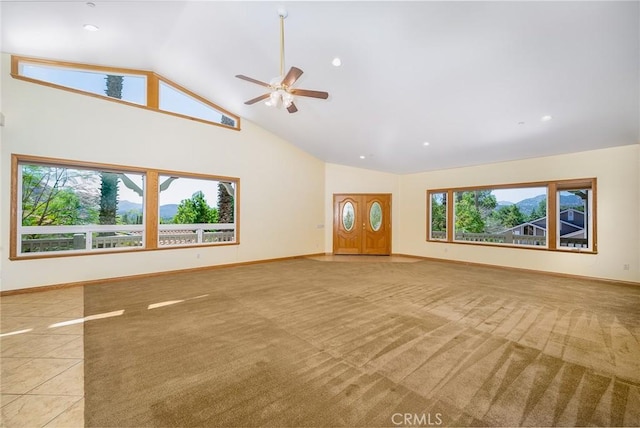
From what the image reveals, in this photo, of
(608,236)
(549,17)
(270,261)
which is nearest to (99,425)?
(549,17)

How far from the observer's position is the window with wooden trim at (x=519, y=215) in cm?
575

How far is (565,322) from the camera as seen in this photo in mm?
3213

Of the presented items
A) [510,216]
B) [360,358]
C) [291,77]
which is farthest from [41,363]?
[510,216]

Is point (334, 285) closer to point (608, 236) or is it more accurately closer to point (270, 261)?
point (270, 261)

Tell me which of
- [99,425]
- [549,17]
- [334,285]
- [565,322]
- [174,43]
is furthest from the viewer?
[334,285]

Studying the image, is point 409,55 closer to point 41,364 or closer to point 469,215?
point 41,364

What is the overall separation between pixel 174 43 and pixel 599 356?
689 cm

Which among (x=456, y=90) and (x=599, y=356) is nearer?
(x=599, y=356)

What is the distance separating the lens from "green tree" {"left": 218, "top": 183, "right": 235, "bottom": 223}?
6.75m

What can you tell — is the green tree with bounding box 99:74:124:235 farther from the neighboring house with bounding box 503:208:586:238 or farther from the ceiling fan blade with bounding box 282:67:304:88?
the neighboring house with bounding box 503:208:586:238

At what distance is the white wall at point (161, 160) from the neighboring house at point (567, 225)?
5.67 meters

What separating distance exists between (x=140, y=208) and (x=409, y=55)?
574cm

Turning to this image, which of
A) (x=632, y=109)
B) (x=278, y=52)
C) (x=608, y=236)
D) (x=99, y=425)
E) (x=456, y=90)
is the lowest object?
(x=99, y=425)

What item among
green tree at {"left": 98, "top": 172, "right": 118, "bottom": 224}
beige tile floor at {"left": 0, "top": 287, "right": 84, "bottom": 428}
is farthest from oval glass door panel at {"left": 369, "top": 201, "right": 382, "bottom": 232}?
beige tile floor at {"left": 0, "top": 287, "right": 84, "bottom": 428}
